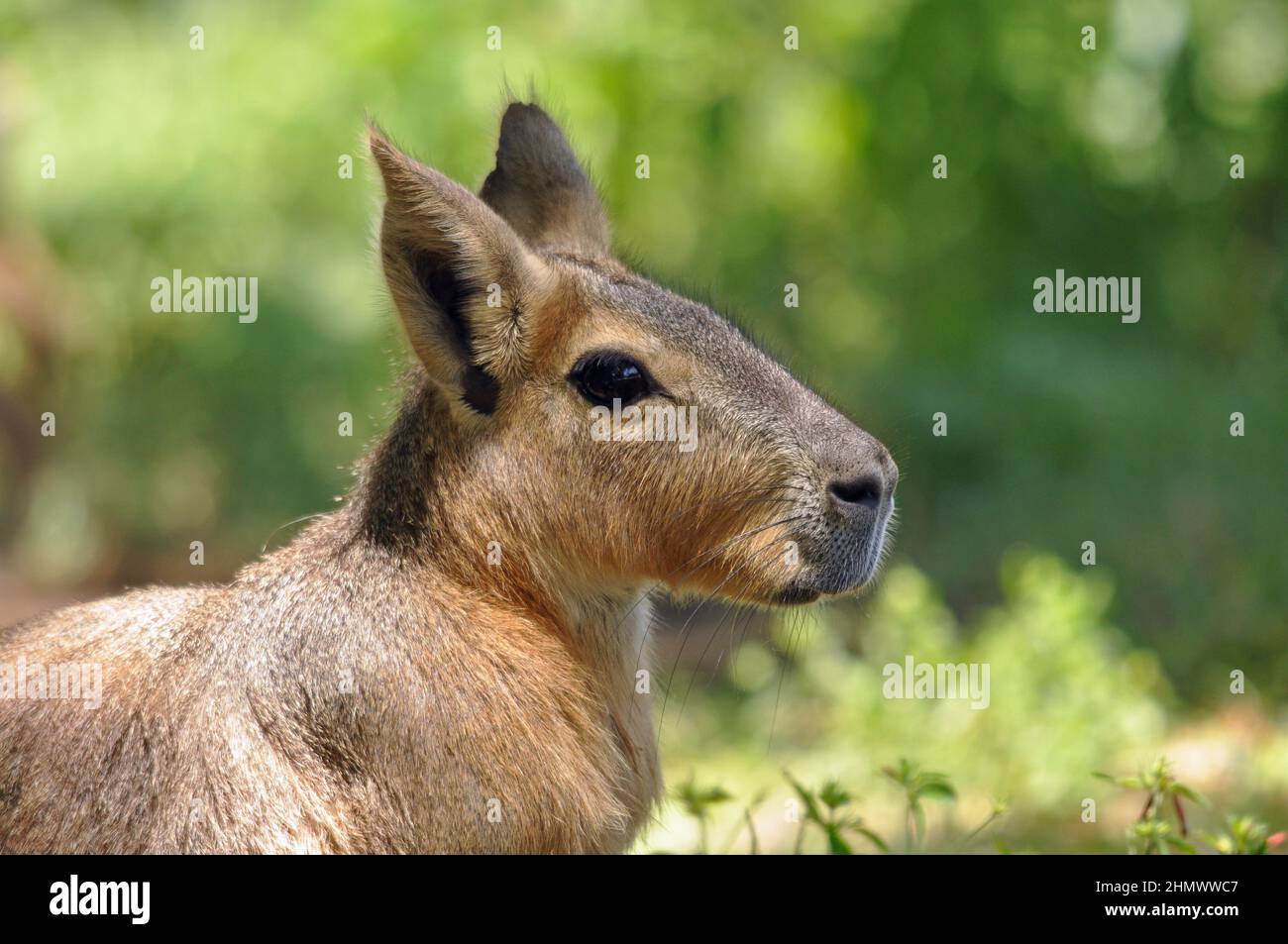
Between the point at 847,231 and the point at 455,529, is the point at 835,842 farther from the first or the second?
the point at 847,231

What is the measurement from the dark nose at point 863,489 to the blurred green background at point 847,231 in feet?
17.9

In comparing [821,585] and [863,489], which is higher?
[863,489]

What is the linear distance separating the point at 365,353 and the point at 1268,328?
740 cm

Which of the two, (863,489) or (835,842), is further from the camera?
(835,842)

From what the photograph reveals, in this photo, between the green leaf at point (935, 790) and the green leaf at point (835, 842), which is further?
the green leaf at point (935, 790)

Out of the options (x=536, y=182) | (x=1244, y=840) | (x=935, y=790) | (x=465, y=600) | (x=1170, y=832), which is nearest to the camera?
(x=465, y=600)

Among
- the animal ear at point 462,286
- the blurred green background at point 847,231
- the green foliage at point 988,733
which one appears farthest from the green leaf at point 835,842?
the blurred green background at point 847,231

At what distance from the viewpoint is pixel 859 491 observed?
5.19 m

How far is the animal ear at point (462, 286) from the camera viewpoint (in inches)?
198

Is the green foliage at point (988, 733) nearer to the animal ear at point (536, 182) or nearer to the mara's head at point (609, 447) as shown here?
the mara's head at point (609, 447)

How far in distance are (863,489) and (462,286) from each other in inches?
57.9

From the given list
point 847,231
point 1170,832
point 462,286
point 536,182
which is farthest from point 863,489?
point 847,231
